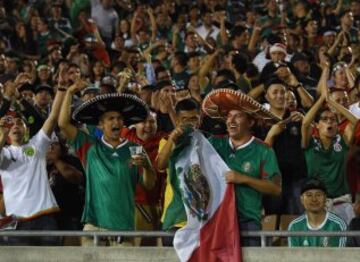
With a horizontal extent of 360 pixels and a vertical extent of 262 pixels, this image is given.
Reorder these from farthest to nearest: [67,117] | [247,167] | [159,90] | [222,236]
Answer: [159,90], [67,117], [247,167], [222,236]

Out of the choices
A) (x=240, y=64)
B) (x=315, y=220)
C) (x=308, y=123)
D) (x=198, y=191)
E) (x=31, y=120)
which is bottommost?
(x=315, y=220)

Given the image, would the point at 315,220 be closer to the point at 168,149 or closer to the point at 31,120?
the point at 168,149

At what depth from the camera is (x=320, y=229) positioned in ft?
32.6

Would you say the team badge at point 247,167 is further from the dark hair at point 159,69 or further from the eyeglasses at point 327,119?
the dark hair at point 159,69

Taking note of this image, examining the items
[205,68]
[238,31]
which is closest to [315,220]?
[205,68]

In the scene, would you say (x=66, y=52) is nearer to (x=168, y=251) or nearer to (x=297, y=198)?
(x=297, y=198)

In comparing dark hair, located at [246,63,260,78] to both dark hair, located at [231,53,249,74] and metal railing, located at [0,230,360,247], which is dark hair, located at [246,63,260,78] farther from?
metal railing, located at [0,230,360,247]

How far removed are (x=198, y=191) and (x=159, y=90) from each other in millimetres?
3480

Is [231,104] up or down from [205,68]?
down

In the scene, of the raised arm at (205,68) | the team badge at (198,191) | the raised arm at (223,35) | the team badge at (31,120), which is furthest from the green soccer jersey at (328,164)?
the raised arm at (223,35)

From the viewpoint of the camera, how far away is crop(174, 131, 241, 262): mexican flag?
368 inches

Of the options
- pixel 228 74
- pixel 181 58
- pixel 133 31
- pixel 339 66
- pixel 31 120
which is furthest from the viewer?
pixel 133 31

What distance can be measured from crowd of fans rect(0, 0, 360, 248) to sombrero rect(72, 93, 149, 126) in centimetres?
16

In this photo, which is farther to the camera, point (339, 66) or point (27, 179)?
point (339, 66)
